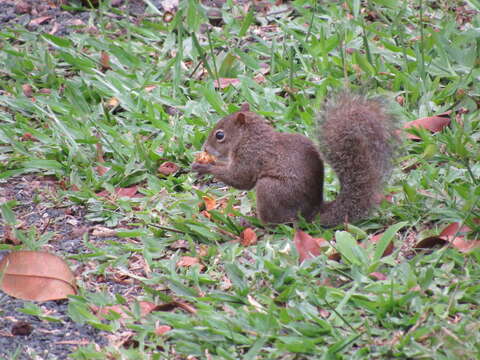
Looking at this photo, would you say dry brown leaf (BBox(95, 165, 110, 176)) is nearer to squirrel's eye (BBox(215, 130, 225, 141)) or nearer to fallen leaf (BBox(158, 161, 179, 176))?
fallen leaf (BBox(158, 161, 179, 176))

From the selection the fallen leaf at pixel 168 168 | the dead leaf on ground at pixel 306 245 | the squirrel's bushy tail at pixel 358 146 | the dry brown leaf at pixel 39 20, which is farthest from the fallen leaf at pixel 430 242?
the dry brown leaf at pixel 39 20

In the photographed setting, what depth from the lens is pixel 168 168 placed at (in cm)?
536

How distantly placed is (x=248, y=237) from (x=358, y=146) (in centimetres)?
79

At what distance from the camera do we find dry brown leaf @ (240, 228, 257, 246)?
4438mm

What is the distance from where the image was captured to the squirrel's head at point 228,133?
4.80 meters

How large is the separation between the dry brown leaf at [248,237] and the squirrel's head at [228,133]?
0.59 metres

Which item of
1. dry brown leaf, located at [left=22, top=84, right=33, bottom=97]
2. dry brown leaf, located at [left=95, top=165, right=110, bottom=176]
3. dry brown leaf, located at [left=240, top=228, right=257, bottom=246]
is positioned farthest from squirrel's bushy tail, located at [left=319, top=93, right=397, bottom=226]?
dry brown leaf, located at [left=22, top=84, right=33, bottom=97]

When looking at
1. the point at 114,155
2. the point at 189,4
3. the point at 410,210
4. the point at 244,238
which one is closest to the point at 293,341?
the point at 244,238

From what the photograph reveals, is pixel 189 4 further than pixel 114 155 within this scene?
Yes

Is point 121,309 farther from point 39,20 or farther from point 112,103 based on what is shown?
point 39,20

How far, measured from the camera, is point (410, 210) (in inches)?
178

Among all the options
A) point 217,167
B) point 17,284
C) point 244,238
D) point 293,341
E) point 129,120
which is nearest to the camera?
point 293,341

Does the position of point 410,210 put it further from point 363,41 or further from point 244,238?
point 363,41

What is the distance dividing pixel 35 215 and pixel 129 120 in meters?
1.26
